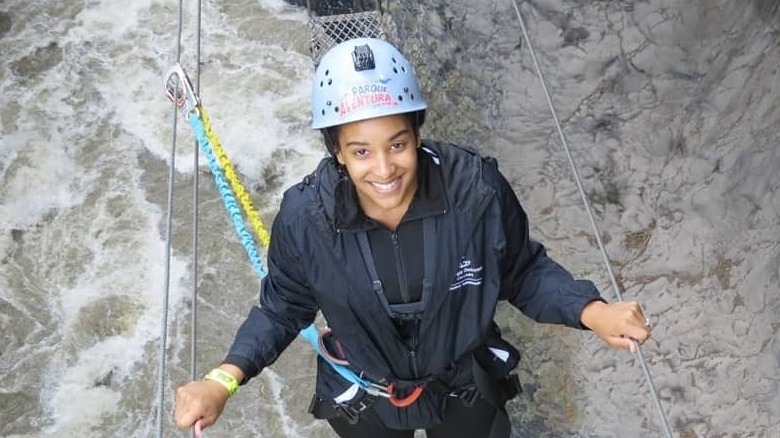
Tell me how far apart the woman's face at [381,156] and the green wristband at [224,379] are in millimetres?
382

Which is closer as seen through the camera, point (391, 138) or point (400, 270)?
point (391, 138)

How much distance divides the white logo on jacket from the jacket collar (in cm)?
10

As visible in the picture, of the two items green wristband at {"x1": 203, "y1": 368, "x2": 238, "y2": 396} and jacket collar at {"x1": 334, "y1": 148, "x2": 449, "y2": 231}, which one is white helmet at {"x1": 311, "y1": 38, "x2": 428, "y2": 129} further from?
green wristband at {"x1": 203, "y1": 368, "x2": 238, "y2": 396}

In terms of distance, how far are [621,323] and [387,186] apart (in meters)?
0.44

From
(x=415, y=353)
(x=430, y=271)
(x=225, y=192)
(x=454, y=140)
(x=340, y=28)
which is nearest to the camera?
(x=430, y=271)

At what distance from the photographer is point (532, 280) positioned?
59.9 inches

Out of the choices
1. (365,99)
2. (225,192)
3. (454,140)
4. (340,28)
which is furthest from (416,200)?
(340,28)

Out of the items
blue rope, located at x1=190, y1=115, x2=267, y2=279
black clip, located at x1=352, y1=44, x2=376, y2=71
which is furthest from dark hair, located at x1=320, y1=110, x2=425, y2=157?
blue rope, located at x1=190, y1=115, x2=267, y2=279

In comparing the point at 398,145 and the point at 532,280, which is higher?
the point at 398,145

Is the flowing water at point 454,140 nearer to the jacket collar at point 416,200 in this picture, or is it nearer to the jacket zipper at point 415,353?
the jacket zipper at point 415,353

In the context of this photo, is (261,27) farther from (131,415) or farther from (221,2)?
(131,415)

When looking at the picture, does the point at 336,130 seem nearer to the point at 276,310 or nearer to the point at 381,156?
the point at 381,156

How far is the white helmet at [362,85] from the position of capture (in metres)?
1.35

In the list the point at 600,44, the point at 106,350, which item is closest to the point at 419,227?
the point at 600,44
